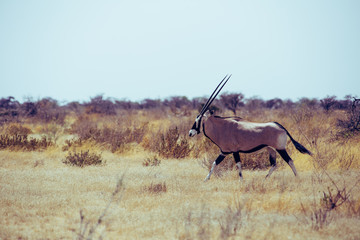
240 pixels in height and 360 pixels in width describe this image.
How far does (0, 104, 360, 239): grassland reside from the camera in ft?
16.2

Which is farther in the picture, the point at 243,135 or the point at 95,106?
the point at 95,106

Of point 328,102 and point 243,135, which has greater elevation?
point 328,102

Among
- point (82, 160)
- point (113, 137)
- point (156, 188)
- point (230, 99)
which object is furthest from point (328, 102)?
point (156, 188)

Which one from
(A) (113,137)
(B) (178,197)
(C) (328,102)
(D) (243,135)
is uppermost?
(C) (328,102)

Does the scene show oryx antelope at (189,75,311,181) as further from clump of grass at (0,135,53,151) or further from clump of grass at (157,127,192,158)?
clump of grass at (0,135,53,151)

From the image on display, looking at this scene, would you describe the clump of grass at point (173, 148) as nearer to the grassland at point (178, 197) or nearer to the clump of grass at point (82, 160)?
the grassland at point (178, 197)

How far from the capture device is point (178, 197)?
21.8 ft

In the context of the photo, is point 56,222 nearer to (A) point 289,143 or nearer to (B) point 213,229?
(B) point 213,229

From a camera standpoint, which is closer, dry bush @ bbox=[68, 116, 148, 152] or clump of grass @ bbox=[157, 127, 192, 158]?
clump of grass @ bbox=[157, 127, 192, 158]

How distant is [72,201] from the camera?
6.42m

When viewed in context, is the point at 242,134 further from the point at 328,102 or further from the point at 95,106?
the point at 95,106

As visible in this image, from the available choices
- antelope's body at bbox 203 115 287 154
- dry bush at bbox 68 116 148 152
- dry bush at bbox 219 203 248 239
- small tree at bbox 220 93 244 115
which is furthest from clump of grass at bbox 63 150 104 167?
small tree at bbox 220 93 244 115

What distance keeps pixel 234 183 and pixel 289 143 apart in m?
3.78

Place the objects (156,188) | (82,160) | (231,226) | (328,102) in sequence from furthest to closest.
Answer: (328,102)
(82,160)
(156,188)
(231,226)
